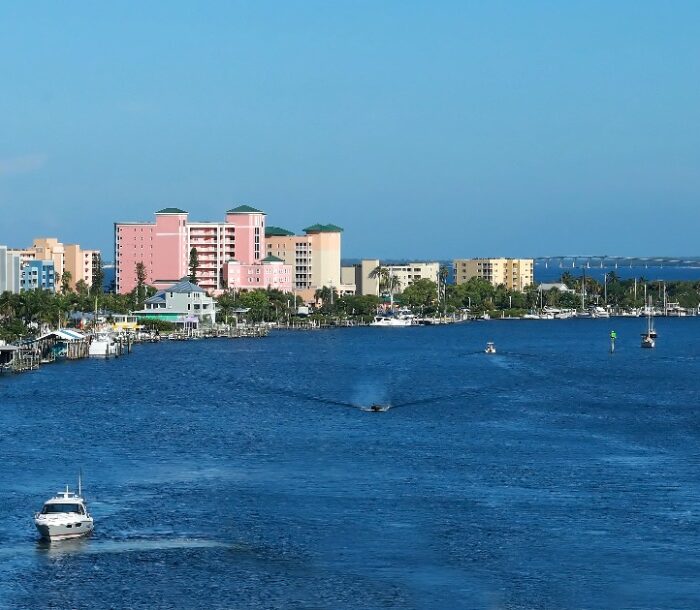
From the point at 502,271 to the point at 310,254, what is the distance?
1441 inches

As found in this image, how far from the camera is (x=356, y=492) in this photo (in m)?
31.9

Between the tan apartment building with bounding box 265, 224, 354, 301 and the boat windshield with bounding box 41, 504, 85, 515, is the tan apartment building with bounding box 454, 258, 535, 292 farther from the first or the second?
the boat windshield with bounding box 41, 504, 85, 515

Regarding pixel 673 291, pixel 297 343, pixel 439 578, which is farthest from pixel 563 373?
pixel 673 291

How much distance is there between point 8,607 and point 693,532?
12.2 meters

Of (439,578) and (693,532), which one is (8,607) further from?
(693,532)

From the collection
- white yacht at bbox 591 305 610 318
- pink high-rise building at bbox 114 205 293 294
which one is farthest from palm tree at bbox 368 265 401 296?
pink high-rise building at bbox 114 205 293 294

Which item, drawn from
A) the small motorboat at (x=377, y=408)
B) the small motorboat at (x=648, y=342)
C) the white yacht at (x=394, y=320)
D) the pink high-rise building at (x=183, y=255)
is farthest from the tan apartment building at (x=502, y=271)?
the small motorboat at (x=377, y=408)

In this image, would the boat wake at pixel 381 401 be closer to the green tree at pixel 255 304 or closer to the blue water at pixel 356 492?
the blue water at pixel 356 492

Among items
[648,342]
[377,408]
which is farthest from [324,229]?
[377,408]

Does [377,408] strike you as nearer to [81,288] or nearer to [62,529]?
[62,529]

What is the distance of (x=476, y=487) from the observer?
3256 cm

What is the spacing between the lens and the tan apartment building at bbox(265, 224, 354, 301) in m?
135

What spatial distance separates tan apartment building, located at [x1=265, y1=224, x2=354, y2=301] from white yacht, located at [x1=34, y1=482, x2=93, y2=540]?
351 ft

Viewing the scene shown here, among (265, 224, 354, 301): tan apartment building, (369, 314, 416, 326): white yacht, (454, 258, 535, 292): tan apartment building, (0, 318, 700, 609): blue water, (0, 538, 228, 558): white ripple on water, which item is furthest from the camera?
(454, 258, 535, 292): tan apartment building
